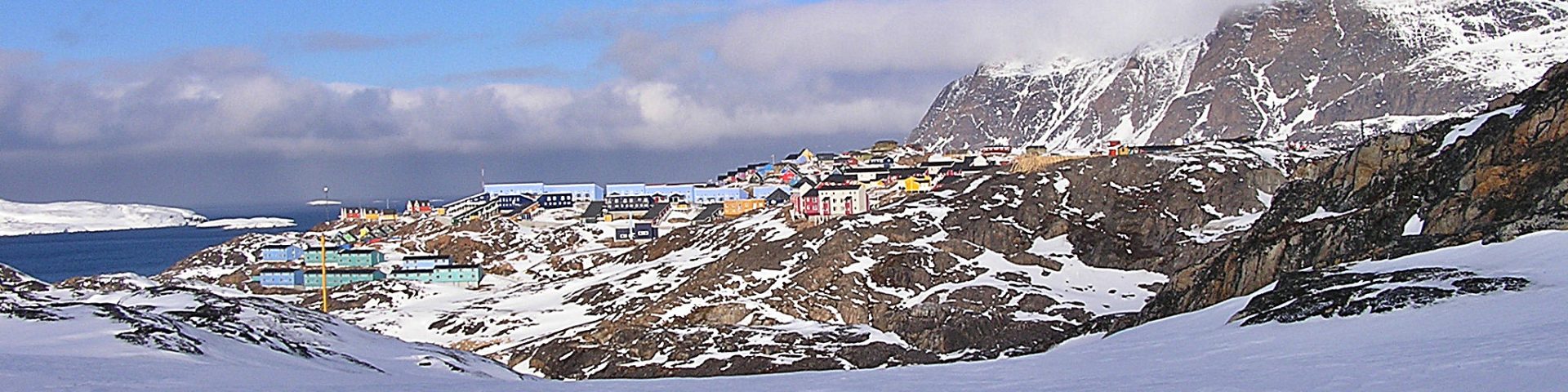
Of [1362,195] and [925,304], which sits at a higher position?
[1362,195]

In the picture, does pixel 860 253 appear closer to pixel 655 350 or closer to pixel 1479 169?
pixel 655 350

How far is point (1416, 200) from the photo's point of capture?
44594 millimetres

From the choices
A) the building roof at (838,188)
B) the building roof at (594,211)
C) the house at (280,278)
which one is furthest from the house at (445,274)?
the building roof at (594,211)

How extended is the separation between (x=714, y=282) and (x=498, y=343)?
739 inches

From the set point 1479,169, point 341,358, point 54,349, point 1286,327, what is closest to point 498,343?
point 341,358

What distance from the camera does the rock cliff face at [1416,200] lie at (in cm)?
3719

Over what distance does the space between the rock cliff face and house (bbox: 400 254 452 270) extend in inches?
3905

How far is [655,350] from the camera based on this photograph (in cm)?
7800

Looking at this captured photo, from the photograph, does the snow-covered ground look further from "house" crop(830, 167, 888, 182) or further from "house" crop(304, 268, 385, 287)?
"house" crop(830, 167, 888, 182)

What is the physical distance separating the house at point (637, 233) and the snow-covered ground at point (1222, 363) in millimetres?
124754

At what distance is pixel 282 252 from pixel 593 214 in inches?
1750

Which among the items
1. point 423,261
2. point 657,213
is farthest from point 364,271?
point 657,213

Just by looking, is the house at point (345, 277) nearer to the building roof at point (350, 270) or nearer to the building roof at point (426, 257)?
the building roof at point (350, 270)

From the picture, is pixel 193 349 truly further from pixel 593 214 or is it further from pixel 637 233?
pixel 593 214
